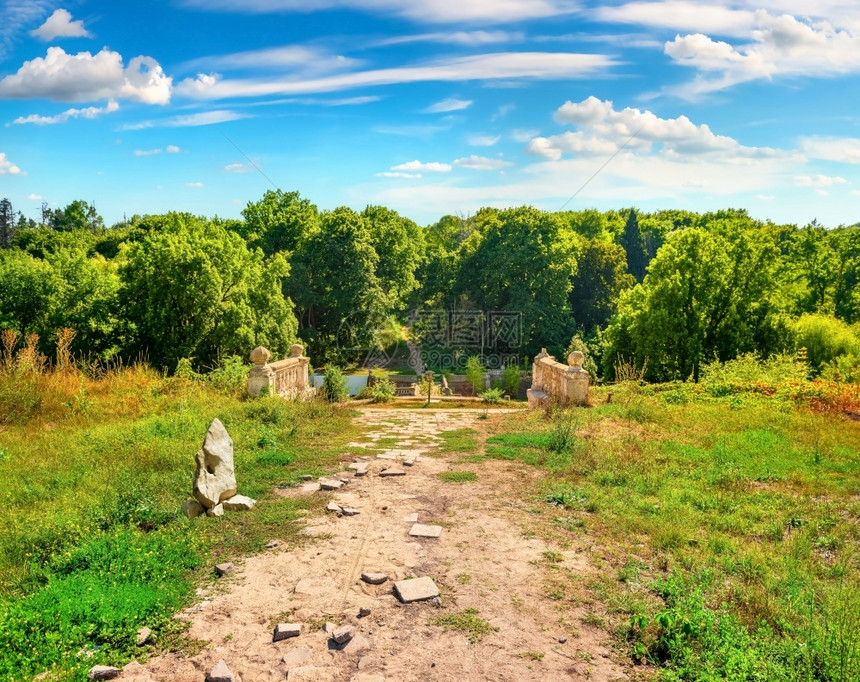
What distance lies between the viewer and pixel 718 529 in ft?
19.4

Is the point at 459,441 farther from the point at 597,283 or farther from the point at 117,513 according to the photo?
the point at 597,283

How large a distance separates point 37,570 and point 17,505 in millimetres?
1966

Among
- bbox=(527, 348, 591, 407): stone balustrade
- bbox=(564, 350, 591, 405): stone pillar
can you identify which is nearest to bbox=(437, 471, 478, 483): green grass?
bbox=(527, 348, 591, 407): stone balustrade

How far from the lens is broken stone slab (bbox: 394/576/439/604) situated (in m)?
4.48

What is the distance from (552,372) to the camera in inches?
577

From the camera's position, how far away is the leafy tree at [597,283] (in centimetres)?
4822

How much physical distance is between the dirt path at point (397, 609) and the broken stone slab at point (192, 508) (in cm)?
124

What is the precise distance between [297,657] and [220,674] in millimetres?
493

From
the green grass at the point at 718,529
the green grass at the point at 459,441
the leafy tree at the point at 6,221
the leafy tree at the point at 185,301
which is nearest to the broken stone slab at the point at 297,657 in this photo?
the green grass at the point at 718,529

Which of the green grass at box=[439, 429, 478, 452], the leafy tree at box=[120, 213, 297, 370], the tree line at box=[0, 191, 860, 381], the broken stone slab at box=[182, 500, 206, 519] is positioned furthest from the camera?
the tree line at box=[0, 191, 860, 381]

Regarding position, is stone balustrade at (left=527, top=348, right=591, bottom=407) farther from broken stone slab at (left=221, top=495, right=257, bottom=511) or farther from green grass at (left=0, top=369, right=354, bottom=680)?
broken stone slab at (left=221, top=495, right=257, bottom=511)

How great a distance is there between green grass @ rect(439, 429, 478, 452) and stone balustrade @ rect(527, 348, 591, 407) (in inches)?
125

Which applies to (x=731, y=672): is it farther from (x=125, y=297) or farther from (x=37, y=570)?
(x=125, y=297)

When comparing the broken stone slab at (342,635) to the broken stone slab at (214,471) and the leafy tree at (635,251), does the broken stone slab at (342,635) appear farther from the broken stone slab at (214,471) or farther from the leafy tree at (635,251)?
the leafy tree at (635,251)
